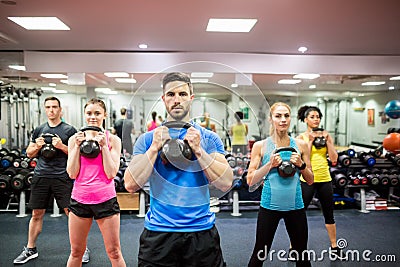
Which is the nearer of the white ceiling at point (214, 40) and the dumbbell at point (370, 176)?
the white ceiling at point (214, 40)

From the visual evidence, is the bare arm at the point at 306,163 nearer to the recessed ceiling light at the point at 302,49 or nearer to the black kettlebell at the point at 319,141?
the black kettlebell at the point at 319,141

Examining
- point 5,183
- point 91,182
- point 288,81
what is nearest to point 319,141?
point 91,182

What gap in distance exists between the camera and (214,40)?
4.54 m

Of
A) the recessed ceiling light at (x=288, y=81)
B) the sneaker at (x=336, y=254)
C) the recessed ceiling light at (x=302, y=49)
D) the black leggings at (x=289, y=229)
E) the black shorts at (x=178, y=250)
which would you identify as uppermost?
the recessed ceiling light at (x=302, y=49)

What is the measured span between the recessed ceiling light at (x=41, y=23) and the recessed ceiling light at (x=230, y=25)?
5.25ft

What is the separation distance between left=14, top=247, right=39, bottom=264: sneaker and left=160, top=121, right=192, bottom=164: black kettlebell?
2.53 metres

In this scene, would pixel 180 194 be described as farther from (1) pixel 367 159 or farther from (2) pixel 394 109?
(2) pixel 394 109

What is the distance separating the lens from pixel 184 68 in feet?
3.56

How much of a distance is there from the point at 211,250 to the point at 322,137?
2.10 meters

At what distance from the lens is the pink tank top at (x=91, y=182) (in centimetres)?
214

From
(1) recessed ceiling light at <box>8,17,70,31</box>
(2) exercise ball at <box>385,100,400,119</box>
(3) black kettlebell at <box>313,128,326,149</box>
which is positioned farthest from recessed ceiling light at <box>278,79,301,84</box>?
(1) recessed ceiling light at <box>8,17,70,31</box>

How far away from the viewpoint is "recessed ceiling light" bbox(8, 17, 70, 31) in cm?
358

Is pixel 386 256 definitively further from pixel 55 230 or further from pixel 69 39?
pixel 69 39

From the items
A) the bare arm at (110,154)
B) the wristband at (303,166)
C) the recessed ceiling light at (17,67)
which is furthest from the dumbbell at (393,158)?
the recessed ceiling light at (17,67)
